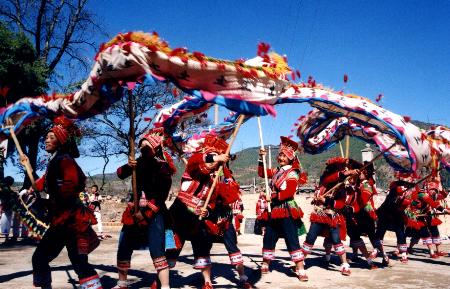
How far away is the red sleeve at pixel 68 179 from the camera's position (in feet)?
12.9

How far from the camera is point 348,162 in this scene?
Answer: 680cm

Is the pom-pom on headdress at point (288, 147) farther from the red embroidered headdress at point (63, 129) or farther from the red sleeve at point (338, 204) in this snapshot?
the red embroidered headdress at point (63, 129)

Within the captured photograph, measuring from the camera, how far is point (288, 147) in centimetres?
623

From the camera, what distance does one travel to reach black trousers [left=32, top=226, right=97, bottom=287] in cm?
396

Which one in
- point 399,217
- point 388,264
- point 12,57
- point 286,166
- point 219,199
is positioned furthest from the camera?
point 12,57

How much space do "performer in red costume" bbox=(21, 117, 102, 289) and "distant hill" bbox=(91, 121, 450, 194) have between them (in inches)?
406

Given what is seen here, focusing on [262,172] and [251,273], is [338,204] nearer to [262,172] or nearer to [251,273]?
[262,172]

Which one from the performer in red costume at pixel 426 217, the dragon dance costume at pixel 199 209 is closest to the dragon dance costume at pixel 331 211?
the dragon dance costume at pixel 199 209

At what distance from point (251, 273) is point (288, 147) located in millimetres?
2136

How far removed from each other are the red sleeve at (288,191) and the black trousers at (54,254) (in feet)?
9.83

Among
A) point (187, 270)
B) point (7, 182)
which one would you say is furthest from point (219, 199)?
point (7, 182)

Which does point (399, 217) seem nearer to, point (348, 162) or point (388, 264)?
point (388, 264)

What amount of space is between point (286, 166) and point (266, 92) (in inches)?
98.9

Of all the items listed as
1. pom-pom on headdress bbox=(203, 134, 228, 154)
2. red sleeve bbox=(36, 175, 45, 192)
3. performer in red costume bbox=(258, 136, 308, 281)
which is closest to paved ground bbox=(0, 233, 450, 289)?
performer in red costume bbox=(258, 136, 308, 281)
